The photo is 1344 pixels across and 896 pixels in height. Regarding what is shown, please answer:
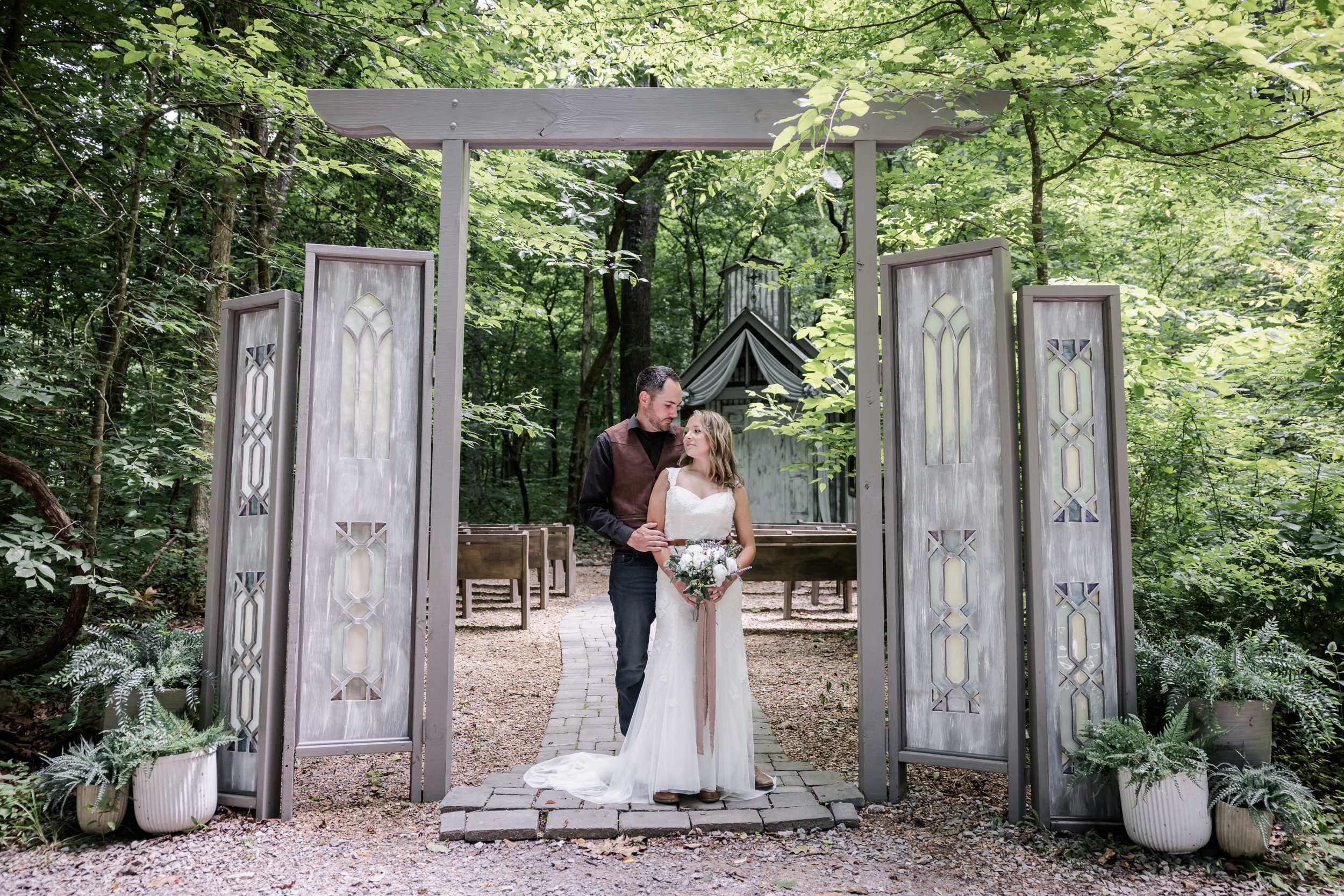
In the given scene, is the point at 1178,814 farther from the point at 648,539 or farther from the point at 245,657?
the point at 245,657

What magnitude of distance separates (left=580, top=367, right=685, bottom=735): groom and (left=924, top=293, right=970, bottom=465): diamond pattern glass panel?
1395 mm

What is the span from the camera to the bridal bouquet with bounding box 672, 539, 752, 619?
4223 millimetres

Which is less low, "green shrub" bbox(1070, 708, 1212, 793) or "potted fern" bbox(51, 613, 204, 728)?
"potted fern" bbox(51, 613, 204, 728)

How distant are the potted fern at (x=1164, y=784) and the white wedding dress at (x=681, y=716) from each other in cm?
169

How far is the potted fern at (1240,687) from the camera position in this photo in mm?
3713

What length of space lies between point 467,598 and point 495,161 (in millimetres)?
5130

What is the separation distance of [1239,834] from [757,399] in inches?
534

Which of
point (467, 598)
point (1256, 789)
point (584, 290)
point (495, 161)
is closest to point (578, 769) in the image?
point (1256, 789)

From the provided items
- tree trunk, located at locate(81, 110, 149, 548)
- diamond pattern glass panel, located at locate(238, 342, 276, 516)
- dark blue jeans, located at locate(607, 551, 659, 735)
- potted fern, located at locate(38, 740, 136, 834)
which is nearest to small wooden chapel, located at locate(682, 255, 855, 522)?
tree trunk, located at locate(81, 110, 149, 548)

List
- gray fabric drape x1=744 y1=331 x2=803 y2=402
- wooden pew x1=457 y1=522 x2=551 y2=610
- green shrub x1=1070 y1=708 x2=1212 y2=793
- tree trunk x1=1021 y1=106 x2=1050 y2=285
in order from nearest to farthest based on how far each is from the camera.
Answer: green shrub x1=1070 y1=708 x2=1212 y2=793 < tree trunk x1=1021 y1=106 x2=1050 y2=285 < wooden pew x1=457 y1=522 x2=551 y2=610 < gray fabric drape x1=744 y1=331 x2=803 y2=402

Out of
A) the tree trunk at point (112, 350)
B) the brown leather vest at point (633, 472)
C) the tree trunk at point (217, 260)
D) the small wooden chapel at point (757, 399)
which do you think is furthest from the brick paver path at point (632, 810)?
the small wooden chapel at point (757, 399)

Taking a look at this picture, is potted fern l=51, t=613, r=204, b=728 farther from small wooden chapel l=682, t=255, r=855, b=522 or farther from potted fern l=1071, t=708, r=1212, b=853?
small wooden chapel l=682, t=255, r=855, b=522

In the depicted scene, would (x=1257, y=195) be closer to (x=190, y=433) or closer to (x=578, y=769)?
(x=578, y=769)

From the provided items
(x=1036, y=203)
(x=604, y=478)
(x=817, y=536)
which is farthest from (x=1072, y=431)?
(x=817, y=536)
